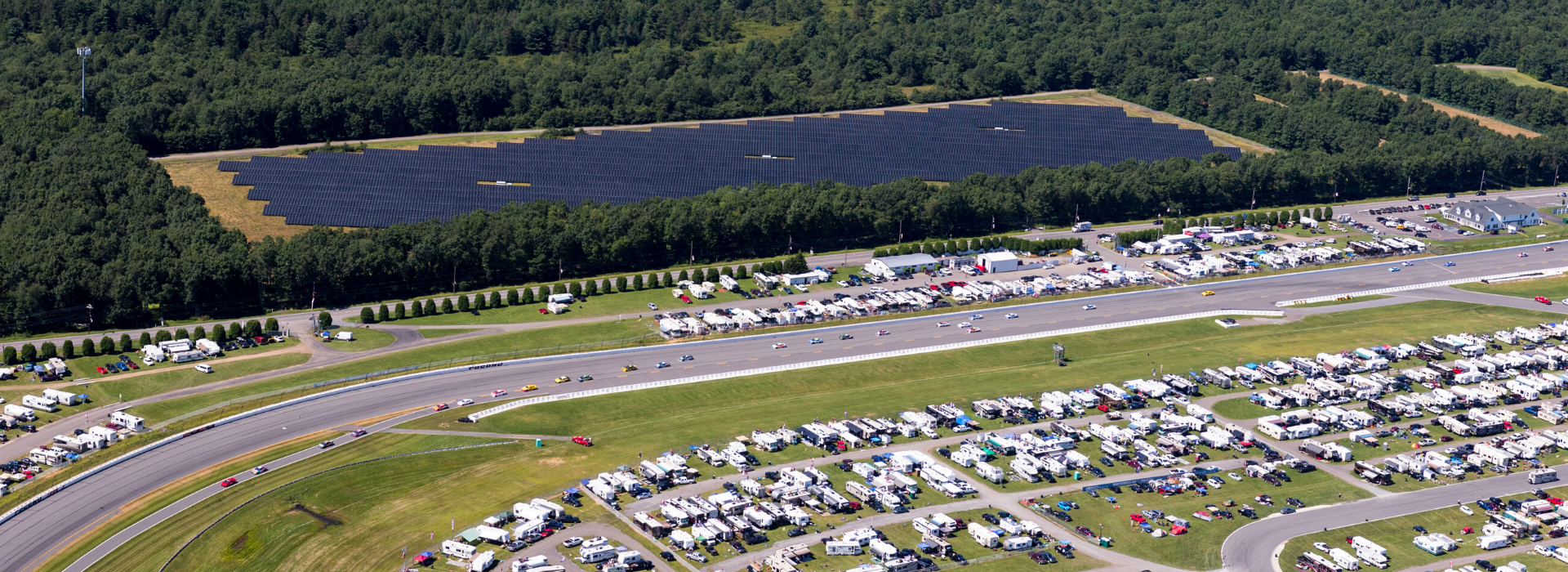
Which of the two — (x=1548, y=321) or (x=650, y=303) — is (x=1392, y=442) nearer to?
(x=1548, y=321)

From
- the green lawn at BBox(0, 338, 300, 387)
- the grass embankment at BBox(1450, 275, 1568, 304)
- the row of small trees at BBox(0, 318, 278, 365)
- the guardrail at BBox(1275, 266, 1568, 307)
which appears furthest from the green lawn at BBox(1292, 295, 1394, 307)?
the row of small trees at BBox(0, 318, 278, 365)

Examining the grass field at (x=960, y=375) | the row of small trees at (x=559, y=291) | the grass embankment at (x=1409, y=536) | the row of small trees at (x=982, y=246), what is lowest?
the grass embankment at (x=1409, y=536)

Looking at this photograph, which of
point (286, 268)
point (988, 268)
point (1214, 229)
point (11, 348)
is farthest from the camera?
point (1214, 229)

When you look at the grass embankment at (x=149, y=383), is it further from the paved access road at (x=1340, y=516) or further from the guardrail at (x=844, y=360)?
the paved access road at (x=1340, y=516)

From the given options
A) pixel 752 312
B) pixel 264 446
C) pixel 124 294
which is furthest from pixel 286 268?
pixel 752 312

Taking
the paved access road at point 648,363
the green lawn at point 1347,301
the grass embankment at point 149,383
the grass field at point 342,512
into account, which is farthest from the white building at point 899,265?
the grass embankment at point 149,383
